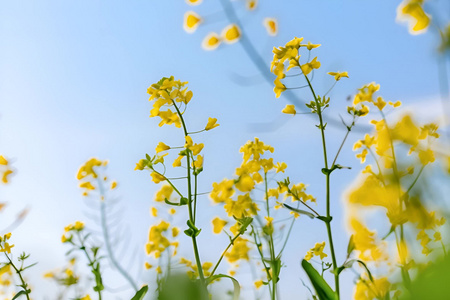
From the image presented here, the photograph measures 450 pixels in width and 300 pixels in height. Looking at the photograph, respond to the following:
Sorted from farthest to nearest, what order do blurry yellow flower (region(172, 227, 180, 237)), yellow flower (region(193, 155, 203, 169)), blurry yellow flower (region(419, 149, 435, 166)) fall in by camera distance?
1. blurry yellow flower (region(172, 227, 180, 237))
2. yellow flower (region(193, 155, 203, 169))
3. blurry yellow flower (region(419, 149, 435, 166))

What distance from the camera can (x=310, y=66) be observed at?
1.88 metres

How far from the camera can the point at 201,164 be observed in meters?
1.78

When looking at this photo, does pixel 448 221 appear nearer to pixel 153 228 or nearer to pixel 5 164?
pixel 5 164

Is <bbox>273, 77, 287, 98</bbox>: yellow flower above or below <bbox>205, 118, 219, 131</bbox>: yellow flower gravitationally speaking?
above

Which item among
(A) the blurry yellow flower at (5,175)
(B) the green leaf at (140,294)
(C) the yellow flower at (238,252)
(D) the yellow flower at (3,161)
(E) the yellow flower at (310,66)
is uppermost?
(E) the yellow flower at (310,66)

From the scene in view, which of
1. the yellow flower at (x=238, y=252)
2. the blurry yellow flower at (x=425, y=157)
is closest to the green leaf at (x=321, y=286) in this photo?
the blurry yellow flower at (x=425, y=157)

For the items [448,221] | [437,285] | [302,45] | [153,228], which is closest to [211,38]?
[302,45]

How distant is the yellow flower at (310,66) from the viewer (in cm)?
185

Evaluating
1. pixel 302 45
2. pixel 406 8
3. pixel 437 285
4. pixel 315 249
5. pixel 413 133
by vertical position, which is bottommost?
pixel 437 285

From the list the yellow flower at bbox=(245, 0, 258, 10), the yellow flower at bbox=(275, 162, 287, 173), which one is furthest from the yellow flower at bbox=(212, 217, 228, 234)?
the yellow flower at bbox=(245, 0, 258, 10)

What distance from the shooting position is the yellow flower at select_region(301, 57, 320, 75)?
72.8 inches

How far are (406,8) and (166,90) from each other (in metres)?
1.17

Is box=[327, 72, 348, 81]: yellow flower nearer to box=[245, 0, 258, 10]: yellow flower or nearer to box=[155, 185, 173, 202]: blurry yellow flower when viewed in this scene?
box=[245, 0, 258, 10]: yellow flower

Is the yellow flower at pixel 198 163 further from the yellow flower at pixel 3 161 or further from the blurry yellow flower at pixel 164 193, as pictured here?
the blurry yellow flower at pixel 164 193
